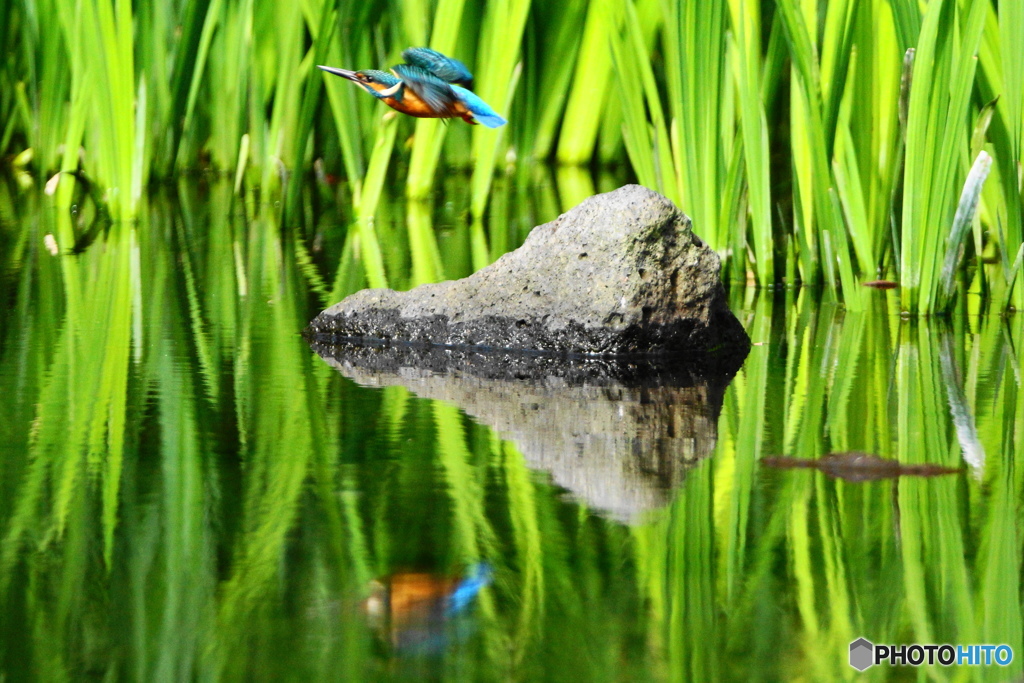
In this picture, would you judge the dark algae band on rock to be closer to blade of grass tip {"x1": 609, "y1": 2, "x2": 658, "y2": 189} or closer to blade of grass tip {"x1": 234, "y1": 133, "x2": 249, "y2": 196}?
blade of grass tip {"x1": 609, "y1": 2, "x2": 658, "y2": 189}

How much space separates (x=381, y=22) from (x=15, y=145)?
2206mm

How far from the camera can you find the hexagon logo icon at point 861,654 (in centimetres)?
107

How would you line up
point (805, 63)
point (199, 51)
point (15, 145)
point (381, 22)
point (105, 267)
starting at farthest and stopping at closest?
point (15, 145)
point (381, 22)
point (199, 51)
point (105, 267)
point (805, 63)

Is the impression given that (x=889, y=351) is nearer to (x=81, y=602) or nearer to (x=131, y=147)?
(x=81, y=602)

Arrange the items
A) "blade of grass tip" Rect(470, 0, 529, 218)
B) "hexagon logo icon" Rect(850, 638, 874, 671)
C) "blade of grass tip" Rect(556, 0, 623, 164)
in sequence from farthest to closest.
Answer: "blade of grass tip" Rect(556, 0, 623, 164), "blade of grass tip" Rect(470, 0, 529, 218), "hexagon logo icon" Rect(850, 638, 874, 671)

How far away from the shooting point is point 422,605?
1.17 m

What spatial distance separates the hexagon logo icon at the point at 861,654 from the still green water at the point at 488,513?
1 cm

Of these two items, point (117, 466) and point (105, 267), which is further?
point (105, 267)

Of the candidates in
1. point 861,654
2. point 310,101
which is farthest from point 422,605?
point 310,101

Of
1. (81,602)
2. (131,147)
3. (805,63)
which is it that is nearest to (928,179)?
(805,63)

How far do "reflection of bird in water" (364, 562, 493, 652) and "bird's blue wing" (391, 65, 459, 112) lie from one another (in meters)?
1.29

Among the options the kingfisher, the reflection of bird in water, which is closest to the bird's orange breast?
the kingfisher

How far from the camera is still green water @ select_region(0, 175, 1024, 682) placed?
1.10m

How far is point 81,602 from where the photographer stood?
1.19 metres
